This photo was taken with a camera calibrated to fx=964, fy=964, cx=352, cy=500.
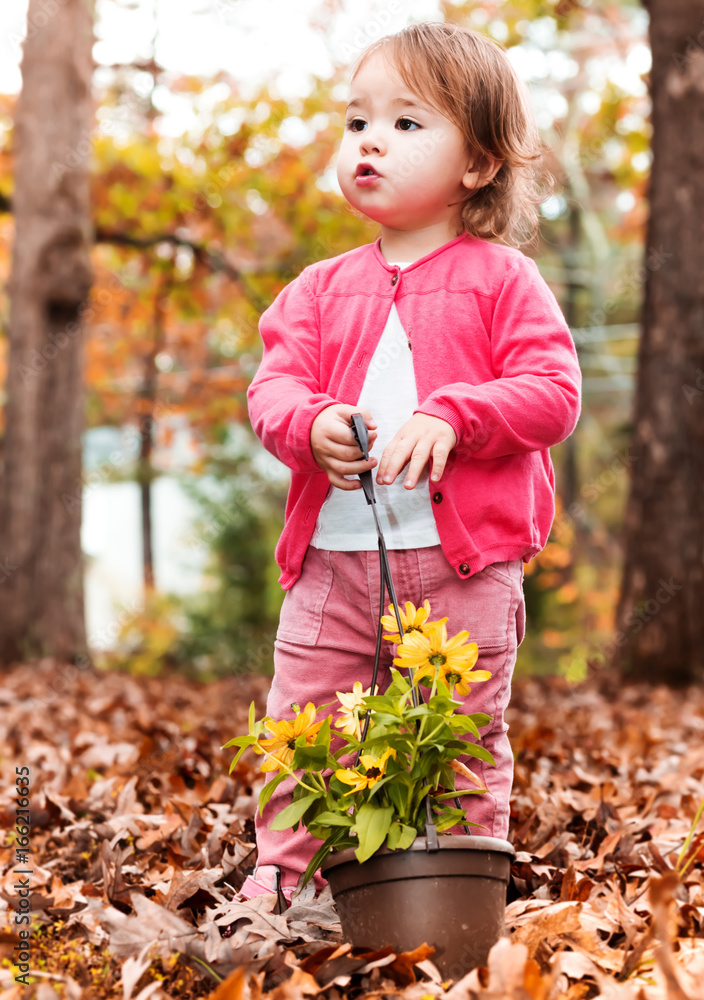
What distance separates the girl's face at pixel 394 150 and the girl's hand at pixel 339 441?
0.49m

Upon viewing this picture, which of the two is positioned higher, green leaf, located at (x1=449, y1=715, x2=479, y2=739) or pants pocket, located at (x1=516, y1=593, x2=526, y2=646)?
pants pocket, located at (x1=516, y1=593, x2=526, y2=646)

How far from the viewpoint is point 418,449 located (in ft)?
5.72

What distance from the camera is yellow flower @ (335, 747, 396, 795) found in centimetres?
161

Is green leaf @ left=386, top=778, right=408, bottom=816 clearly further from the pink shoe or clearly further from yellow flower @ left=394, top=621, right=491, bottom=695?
the pink shoe

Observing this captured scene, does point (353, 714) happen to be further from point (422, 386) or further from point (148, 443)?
point (148, 443)

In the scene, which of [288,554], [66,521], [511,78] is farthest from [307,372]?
[66,521]

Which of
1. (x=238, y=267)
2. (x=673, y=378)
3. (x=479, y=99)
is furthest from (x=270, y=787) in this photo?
(x=238, y=267)

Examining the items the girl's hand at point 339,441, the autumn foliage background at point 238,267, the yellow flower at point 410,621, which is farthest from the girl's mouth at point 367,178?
the autumn foliage background at point 238,267

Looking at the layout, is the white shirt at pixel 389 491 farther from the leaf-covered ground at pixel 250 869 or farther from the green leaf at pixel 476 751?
the leaf-covered ground at pixel 250 869

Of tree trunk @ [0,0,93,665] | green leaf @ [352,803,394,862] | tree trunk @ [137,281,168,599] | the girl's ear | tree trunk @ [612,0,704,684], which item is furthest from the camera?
tree trunk @ [137,281,168,599]

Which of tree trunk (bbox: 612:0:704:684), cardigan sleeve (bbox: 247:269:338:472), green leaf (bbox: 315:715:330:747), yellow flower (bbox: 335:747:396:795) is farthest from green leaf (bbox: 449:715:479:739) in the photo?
tree trunk (bbox: 612:0:704:684)

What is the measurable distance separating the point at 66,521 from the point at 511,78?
6426 millimetres

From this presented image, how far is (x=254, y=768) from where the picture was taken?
3.26 m

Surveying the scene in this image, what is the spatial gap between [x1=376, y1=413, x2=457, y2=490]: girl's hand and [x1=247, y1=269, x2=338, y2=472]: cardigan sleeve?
0.58 feet
